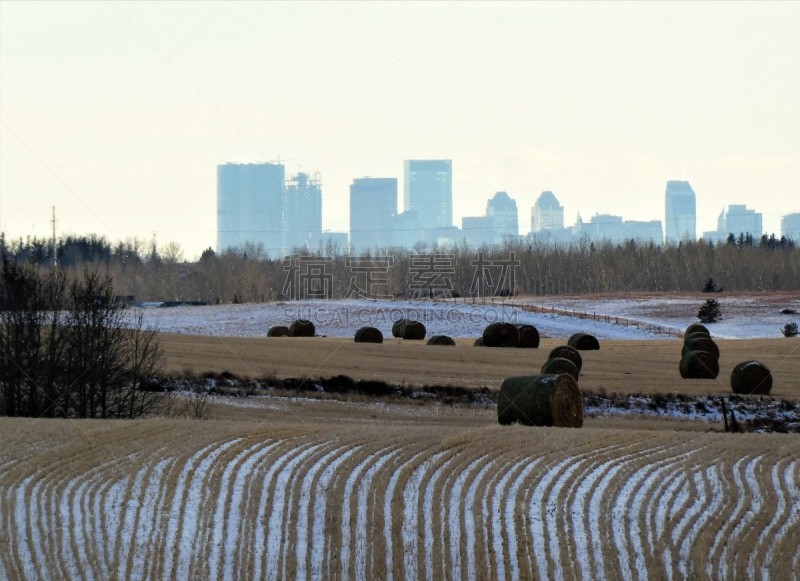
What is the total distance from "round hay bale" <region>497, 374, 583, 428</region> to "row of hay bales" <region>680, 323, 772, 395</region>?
12614 millimetres

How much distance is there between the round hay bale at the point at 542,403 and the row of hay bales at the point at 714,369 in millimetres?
12614

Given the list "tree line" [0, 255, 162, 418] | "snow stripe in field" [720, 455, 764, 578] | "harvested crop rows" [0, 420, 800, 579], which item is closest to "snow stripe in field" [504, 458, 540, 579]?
"harvested crop rows" [0, 420, 800, 579]

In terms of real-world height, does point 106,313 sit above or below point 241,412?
above

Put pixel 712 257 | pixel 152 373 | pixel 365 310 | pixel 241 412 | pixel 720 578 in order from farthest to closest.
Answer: pixel 712 257, pixel 365 310, pixel 152 373, pixel 241 412, pixel 720 578

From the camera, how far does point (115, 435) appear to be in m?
17.3

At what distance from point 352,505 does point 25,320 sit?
695 inches

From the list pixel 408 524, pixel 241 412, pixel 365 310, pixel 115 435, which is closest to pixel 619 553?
pixel 408 524

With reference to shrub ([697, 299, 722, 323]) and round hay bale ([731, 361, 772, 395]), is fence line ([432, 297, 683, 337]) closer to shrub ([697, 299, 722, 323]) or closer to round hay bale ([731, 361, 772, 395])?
shrub ([697, 299, 722, 323])

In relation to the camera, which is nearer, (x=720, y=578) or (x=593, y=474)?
(x=720, y=578)

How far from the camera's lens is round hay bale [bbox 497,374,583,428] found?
2275 centimetres

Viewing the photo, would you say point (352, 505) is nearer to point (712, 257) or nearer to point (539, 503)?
point (539, 503)

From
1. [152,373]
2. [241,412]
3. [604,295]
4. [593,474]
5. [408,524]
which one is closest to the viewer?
[408,524]

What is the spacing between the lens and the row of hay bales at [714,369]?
111 feet

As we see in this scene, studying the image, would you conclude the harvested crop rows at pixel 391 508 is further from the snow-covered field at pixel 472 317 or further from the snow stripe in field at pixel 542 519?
the snow-covered field at pixel 472 317
